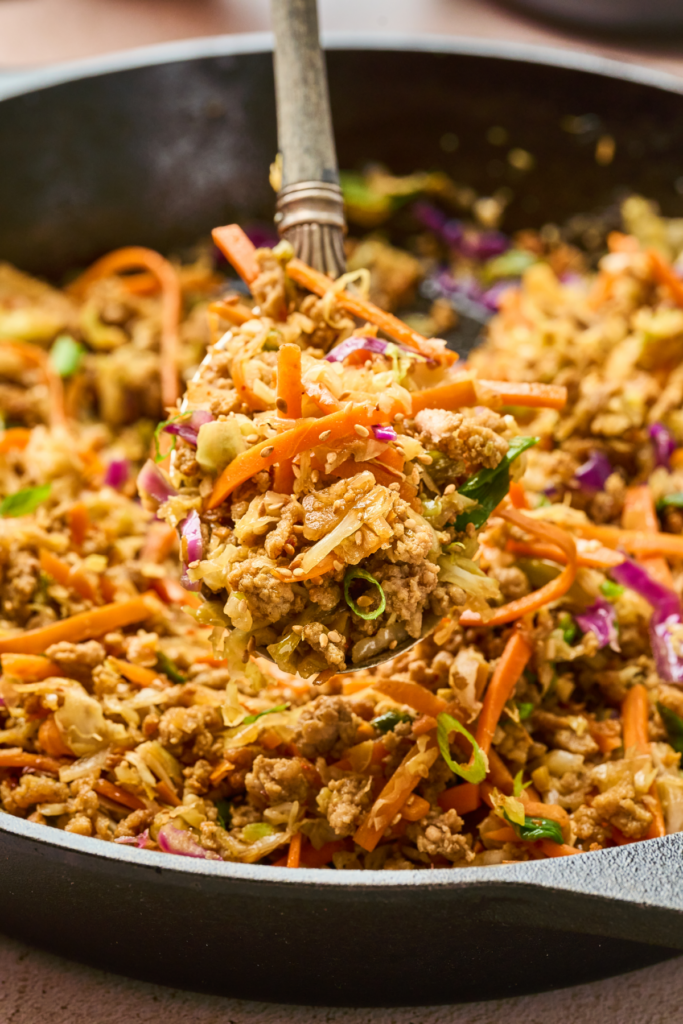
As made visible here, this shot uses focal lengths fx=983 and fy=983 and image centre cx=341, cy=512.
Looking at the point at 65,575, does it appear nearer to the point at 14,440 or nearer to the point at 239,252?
the point at 14,440

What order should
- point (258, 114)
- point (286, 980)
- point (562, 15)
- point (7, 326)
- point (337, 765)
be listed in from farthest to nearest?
point (562, 15) → point (258, 114) → point (7, 326) → point (337, 765) → point (286, 980)

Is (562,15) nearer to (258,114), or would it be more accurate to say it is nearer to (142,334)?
(258,114)

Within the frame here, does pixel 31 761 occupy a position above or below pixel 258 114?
below

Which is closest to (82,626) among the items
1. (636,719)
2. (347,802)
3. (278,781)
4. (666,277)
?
(278,781)

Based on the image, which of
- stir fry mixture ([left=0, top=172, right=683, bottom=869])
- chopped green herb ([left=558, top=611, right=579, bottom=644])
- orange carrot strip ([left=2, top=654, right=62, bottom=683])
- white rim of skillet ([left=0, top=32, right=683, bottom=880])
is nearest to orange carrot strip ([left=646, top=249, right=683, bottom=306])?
stir fry mixture ([left=0, top=172, right=683, bottom=869])

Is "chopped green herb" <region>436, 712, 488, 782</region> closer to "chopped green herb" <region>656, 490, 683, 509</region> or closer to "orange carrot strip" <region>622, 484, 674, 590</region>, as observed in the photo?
"orange carrot strip" <region>622, 484, 674, 590</region>

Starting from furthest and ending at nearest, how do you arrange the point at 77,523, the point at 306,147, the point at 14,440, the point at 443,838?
the point at 14,440
the point at 77,523
the point at 306,147
the point at 443,838

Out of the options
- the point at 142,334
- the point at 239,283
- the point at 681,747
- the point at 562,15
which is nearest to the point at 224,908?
the point at 681,747
